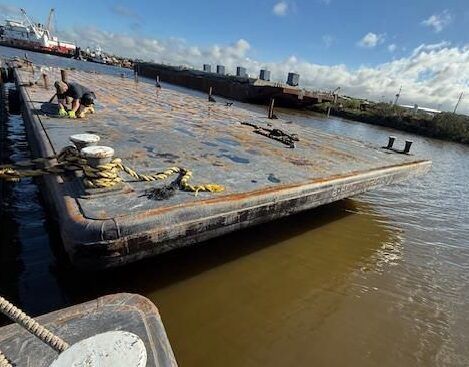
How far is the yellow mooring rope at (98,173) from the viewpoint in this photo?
10.4ft

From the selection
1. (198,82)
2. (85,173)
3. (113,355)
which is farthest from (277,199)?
(198,82)

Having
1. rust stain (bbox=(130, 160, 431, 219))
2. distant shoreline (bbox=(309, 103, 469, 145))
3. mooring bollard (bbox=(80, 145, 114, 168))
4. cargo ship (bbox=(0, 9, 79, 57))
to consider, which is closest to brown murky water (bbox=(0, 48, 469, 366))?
rust stain (bbox=(130, 160, 431, 219))

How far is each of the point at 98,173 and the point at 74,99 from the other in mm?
4197

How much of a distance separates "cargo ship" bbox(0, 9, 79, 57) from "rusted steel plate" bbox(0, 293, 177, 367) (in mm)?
85668

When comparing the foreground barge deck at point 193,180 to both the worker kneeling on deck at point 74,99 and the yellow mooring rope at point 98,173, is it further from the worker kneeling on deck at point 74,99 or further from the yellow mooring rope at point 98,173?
the worker kneeling on deck at point 74,99

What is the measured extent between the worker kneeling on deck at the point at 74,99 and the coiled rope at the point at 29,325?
18.7 ft

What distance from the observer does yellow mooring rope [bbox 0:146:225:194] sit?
318cm

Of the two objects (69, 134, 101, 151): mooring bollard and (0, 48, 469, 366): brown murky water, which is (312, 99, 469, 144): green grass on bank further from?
(69, 134, 101, 151): mooring bollard

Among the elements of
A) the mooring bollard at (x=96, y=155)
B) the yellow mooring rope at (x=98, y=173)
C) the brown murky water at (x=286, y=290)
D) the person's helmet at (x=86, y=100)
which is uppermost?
the person's helmet at (x=86, y=100)

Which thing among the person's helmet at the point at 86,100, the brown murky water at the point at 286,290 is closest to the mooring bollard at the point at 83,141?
the brown murky water at the point at 286,290

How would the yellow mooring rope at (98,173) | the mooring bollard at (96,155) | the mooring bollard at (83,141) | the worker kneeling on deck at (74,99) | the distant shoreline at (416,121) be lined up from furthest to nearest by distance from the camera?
the distant shoreline at (416,121)
the worker kneeling on deck at (74,99)
the mooring bollard at (83,141)
the yellow mooring rope at (98,173)
the mooring bollard at (96,155)

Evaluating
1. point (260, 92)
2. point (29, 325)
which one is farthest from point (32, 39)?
point (29, 325)

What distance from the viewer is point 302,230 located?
548 centimetres

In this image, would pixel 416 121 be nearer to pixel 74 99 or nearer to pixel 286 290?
pixel 74 99
